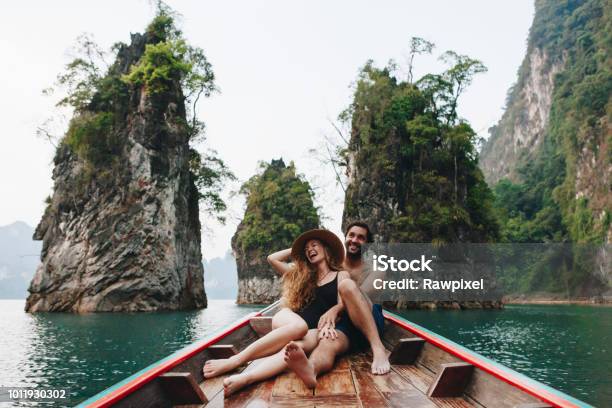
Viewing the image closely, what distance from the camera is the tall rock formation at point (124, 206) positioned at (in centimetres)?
2350

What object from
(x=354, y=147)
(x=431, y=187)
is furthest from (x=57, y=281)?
(x=431, y=187)

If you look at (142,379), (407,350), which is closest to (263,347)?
(142,379)

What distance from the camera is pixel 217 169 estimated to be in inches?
1226

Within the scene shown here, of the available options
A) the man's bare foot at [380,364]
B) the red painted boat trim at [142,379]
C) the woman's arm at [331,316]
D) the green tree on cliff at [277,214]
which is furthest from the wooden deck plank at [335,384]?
the green tree on cliff at [277,214]

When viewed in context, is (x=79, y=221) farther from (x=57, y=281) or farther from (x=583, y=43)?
(x=583, y=43)

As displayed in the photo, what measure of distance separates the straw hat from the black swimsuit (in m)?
0.20

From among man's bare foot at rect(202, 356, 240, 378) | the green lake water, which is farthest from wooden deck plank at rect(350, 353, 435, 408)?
the green lake water

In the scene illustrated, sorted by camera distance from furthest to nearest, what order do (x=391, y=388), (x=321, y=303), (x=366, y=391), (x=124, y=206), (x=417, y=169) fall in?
(x=417, y=169), (x=124, y=206), (x=321, y=303), (x=391, y=388), (x=366, y=391)

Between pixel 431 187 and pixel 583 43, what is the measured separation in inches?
1368

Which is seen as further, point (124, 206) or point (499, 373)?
point (124, 206)

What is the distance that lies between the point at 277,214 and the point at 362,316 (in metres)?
38.8

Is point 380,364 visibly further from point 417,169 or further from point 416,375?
point 417,169

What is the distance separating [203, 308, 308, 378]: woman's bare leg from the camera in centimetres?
301

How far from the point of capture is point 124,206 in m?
24.6
